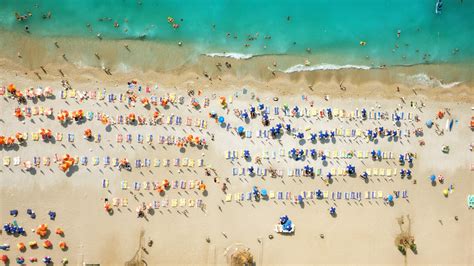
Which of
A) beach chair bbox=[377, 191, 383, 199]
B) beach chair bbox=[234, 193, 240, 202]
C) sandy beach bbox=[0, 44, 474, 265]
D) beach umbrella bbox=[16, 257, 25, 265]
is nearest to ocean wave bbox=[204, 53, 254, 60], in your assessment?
sandy beach bbox=[0, 44, 474, 265]

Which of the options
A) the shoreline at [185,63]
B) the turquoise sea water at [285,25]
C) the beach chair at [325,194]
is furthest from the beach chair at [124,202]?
the beach chair at [325,194]

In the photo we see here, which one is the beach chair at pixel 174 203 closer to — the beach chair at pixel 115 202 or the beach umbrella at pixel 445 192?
the beach chair at pixel 115 202

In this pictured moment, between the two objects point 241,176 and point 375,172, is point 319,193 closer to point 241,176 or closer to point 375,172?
point 375,172

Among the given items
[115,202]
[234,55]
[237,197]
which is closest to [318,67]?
[234,55]

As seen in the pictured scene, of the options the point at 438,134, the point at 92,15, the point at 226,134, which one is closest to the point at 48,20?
the point at 92,15

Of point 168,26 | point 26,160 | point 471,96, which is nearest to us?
point 26,160

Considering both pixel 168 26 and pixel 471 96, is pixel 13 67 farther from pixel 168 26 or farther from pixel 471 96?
pixel 471 96
